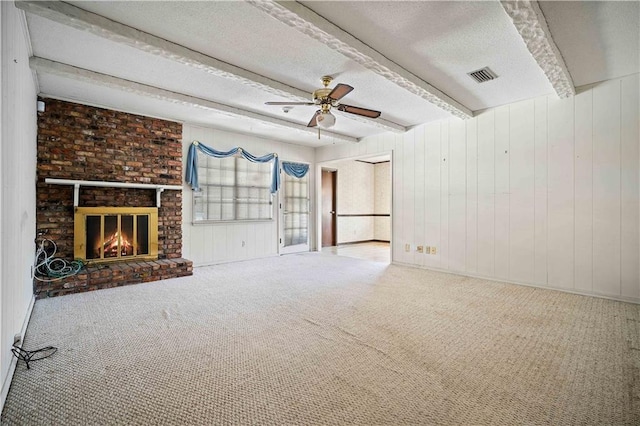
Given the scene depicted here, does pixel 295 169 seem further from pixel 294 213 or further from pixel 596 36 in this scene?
pixel 596 36

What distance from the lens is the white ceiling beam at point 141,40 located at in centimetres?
223

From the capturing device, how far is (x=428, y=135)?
209 inches

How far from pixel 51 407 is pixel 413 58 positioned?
381 centimetres

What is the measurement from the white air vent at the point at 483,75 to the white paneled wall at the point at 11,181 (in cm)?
398

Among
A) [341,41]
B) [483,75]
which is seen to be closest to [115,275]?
[341,41]

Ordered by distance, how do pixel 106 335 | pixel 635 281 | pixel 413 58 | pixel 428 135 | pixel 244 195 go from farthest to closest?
1. pixel 244 195
2. pixel 428 135
3. pixel 635 281
4. pixel 413 58
5. pixel 106 335

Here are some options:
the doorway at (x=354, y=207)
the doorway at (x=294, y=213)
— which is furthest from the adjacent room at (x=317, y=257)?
the doorway at (x=354, y=207)

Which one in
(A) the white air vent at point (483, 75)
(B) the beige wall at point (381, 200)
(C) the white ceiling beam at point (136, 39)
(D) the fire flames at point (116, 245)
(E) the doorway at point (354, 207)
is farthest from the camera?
(B) the beige wall at point (381, 200)

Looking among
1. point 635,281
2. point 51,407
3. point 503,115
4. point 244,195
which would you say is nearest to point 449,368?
point 51,407

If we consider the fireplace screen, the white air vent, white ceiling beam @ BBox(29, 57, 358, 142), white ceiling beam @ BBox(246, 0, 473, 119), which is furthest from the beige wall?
the fireplace screen

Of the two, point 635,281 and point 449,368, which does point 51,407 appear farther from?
point 635,281

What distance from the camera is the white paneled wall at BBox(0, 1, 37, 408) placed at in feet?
5.93

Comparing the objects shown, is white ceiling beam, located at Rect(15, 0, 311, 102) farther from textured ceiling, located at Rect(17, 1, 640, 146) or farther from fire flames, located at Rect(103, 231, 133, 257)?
fire flames, located at Rect(103, 231, 133, 257)

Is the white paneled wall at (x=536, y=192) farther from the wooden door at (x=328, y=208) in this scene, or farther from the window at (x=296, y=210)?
the wooden door at (x=328, y=208)
